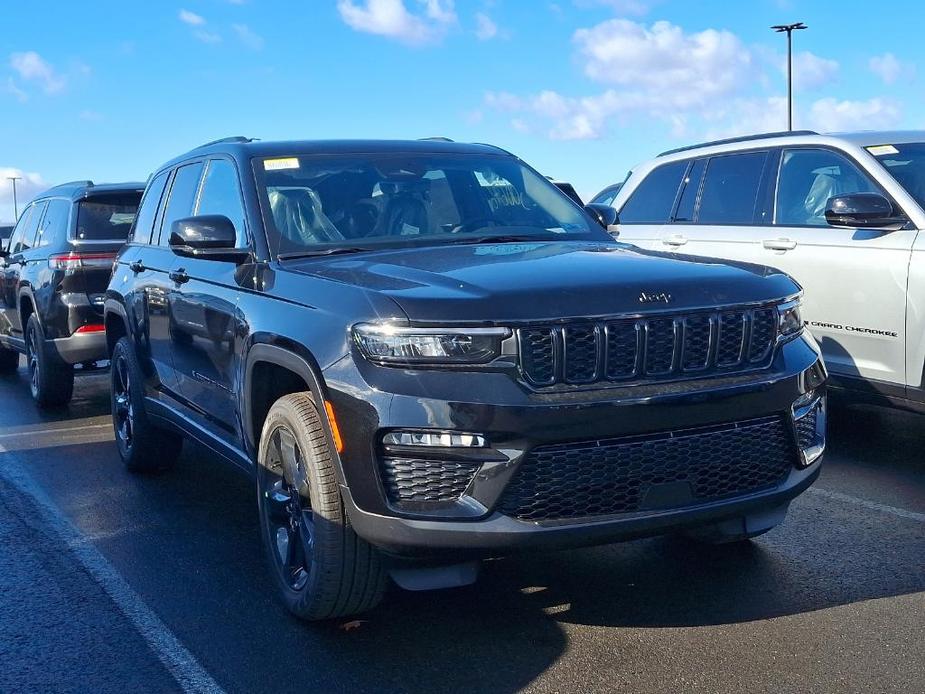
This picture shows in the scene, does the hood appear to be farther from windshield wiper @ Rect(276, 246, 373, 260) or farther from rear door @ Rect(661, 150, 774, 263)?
rear door @ Rect(661, 150, 774, 263)

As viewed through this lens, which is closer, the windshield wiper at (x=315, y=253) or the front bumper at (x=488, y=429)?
the front bumper at (x=488, y=429)

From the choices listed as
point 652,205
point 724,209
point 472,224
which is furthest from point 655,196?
point 472,224

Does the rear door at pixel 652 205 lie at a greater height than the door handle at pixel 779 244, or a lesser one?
greater

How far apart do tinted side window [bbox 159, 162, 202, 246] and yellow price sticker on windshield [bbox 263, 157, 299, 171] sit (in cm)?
84

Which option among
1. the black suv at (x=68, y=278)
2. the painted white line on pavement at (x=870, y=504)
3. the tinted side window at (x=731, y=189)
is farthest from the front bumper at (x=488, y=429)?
the black suv at (x=68, y=278)

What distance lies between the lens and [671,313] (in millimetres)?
3637

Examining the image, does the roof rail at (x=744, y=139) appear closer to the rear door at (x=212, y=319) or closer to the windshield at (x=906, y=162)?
the windshield at (x=906, y=162)

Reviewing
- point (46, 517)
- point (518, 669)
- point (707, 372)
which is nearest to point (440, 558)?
point (518, 669)

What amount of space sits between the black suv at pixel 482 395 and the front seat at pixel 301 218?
0.01 metres

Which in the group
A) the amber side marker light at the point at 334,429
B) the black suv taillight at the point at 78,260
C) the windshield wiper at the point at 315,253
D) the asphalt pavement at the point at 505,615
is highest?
the windshield wiper at the point at 315,253

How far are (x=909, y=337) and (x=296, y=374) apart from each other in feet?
11.7

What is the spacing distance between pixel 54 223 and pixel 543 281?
23.1 feet

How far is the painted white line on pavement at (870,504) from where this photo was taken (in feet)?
17.2

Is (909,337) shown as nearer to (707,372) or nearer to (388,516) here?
(707,372)
